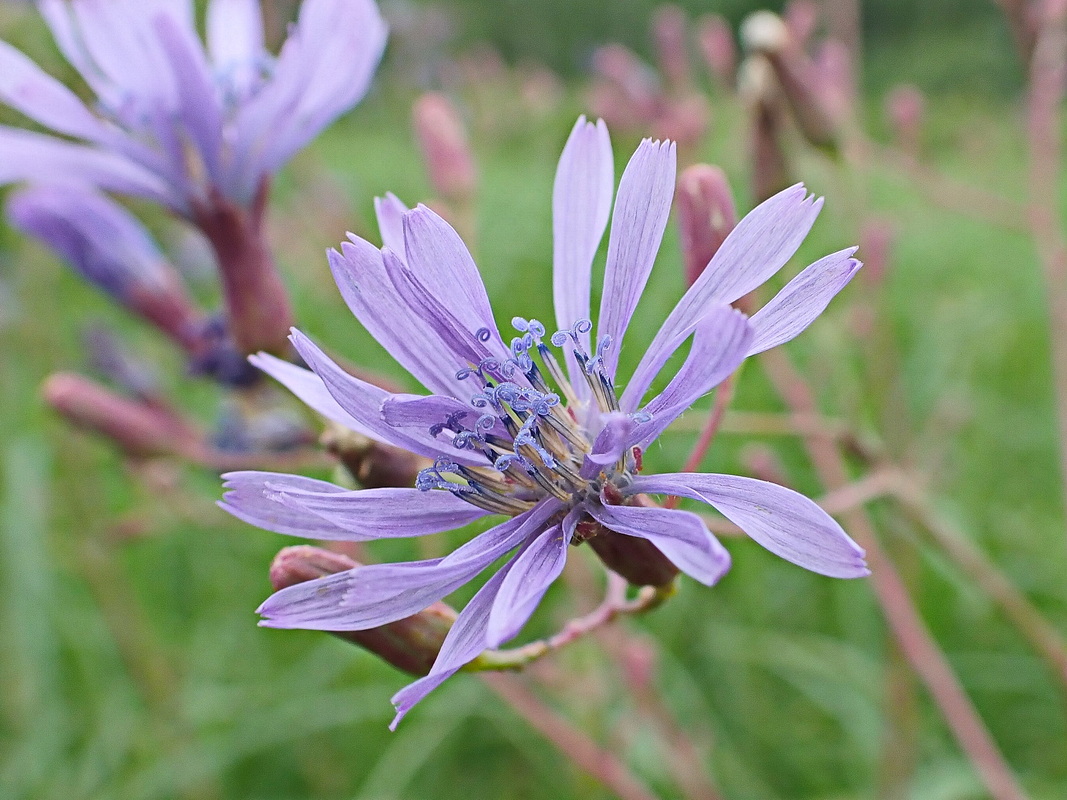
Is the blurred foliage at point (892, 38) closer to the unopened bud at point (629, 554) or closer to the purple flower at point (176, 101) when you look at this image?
the purple flower at point (176, 101)

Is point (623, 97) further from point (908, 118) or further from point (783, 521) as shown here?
point (783, 521)

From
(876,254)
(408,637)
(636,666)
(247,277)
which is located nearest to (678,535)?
(408,637)

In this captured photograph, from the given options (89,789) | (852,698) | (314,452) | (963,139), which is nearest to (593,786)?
(852,698)

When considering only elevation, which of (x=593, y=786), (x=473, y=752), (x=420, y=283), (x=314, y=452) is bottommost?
(x=473, y=752)

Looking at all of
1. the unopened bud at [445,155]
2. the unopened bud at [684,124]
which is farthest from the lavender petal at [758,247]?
the unopened bud at [684,124]

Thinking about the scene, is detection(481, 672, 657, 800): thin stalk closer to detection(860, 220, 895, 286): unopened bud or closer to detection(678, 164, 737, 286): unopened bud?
detection(678, 164, 737, 286): unopened bud

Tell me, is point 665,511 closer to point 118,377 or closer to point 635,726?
point 635,726
